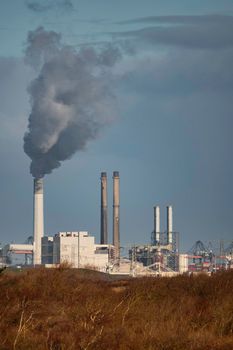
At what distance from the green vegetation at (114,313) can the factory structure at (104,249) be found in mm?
100704

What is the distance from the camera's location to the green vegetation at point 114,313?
18.0 metres

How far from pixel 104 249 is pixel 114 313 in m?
119

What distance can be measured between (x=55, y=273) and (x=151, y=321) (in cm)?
506

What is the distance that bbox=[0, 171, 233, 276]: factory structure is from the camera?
134m

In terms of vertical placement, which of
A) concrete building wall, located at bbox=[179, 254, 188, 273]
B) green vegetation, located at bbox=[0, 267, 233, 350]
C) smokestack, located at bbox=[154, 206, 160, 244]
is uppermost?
smokestack, located at bbox=[154, 206, 160, 244]

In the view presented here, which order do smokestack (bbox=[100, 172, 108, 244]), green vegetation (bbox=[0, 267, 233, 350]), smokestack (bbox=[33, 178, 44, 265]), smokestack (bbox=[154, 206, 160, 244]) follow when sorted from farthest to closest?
smokestack (bbox=[154, 206, 160, 244]) → smokestack (bbox=[100, 172, 108, 244]) → smokestack (bbox=[33, 178, 44, 265]) → green vegetation (bbox=[0, 267, 233, 350])

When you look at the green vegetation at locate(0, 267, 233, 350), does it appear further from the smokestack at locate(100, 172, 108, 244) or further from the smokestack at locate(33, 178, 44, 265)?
the smokestack at locate(100, 172, 108, 244)

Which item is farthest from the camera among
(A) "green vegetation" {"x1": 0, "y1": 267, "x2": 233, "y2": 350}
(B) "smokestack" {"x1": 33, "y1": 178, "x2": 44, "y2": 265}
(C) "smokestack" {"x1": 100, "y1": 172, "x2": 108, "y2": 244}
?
(C) "smokestack" {"x1": 100, "y1": 172, "x2": 108, "y2": 244}

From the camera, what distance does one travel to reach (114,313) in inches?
850

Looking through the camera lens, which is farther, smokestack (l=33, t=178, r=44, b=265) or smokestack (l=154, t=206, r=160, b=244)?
smokestack (l=154, t=206, r=160, b=244)

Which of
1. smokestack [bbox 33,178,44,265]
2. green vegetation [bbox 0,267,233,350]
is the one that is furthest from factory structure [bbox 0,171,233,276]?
green vegetation [bbox 0,267,233,350]

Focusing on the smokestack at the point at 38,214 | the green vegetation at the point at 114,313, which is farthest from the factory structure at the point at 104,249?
the green vegetation at the point at 114,313

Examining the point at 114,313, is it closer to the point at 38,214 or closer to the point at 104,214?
the point at 38,214

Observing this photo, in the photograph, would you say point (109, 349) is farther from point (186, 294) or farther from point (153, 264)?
point (153, 264)
